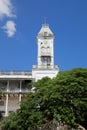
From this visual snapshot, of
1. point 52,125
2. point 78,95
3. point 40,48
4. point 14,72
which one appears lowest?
point 52,125

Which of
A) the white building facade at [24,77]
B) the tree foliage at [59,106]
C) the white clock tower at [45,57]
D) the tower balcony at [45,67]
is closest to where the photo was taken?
the tree foliage at [59,106]

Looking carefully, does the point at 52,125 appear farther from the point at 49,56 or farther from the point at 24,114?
the point at 49,56

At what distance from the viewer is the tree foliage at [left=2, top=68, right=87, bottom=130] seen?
4141 centimetres

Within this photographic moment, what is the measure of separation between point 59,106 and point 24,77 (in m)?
25.2

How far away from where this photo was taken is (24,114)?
43.2 m

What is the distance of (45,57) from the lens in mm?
67750

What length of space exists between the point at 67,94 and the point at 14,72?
25.9 meters

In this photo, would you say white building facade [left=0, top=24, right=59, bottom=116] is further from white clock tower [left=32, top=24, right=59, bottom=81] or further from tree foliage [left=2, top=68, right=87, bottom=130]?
tree foliage [left=2, top=68, right=87, bottom=130]

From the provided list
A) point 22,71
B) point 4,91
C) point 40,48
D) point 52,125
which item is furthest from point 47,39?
point 52,125

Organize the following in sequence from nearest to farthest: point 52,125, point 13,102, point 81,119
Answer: point 81,119
point 52,125
point 13,102

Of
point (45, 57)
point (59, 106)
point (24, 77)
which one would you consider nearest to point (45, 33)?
point (45, 57)

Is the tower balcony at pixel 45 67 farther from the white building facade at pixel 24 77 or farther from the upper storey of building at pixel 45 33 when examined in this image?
the upper storey of building at pixel 45 33

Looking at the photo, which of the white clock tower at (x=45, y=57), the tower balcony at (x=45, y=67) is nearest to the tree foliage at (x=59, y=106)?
the white clock tower at (x=45, y=57)

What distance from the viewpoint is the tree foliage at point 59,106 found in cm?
4141
